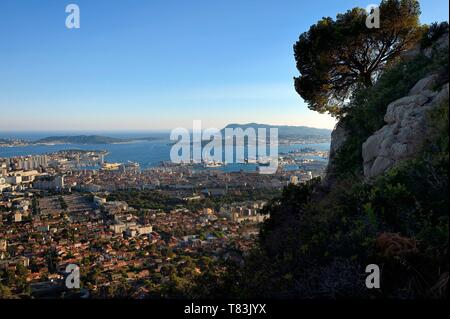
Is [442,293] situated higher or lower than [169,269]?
higher

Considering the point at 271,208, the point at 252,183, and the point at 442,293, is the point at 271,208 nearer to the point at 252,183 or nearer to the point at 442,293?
the point at 442,293

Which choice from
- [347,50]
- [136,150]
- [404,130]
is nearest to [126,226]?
[347,50]

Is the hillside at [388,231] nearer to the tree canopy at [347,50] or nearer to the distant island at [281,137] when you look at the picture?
the tree canopy at [347,50]

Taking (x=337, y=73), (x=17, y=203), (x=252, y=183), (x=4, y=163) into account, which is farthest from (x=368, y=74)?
(x=4, y=163)

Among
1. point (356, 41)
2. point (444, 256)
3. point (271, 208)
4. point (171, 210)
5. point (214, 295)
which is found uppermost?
point (356, 41)

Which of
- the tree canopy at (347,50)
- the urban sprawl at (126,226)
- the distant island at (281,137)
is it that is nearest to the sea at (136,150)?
the distant island at (281,137)
